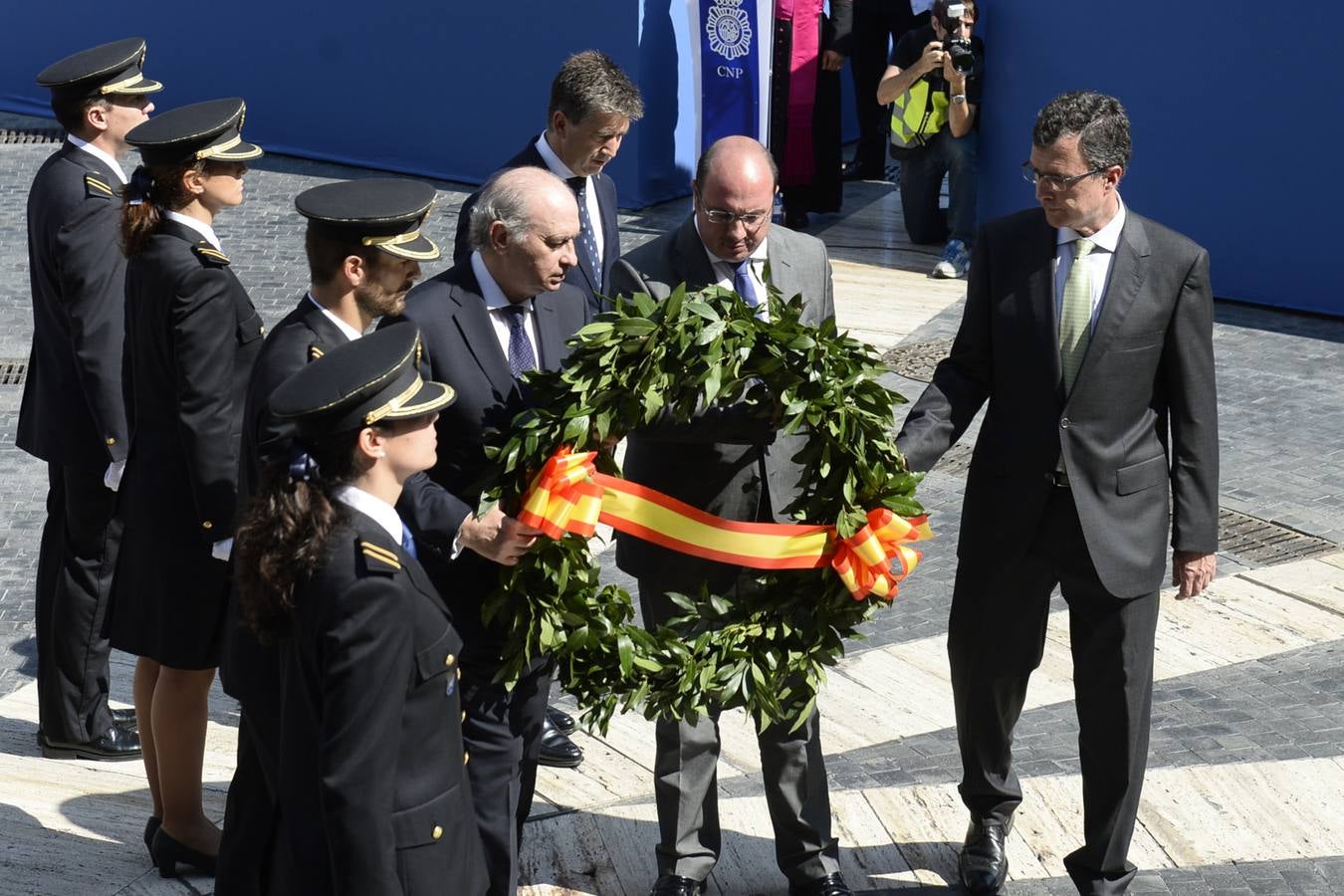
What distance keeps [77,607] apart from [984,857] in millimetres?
3065

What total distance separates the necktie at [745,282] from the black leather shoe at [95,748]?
106 inches

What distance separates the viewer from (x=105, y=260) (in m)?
5.20

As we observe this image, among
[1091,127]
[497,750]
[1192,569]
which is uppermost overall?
[1091,127]

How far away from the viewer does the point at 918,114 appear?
446 inches

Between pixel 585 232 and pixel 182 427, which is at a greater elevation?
pixel 585 232

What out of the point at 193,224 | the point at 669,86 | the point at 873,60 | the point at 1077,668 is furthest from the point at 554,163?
the point at 873,60

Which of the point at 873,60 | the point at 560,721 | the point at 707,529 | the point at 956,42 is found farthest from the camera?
the point at 873,60

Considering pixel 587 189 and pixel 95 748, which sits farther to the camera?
pixel 587 189

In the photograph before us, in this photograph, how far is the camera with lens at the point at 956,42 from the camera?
35.7ft

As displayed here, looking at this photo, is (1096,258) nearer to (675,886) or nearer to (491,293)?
(491,293)

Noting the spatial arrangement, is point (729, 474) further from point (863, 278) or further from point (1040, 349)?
point (863, 278)

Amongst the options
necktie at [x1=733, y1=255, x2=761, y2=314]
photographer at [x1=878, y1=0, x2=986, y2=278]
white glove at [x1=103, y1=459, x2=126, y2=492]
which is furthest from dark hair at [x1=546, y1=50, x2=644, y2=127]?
photographer at [x1=878, y1=0, x2=986, y2=278]

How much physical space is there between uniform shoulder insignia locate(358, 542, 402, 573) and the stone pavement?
1857mm

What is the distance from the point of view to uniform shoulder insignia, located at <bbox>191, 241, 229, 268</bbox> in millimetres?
4406
